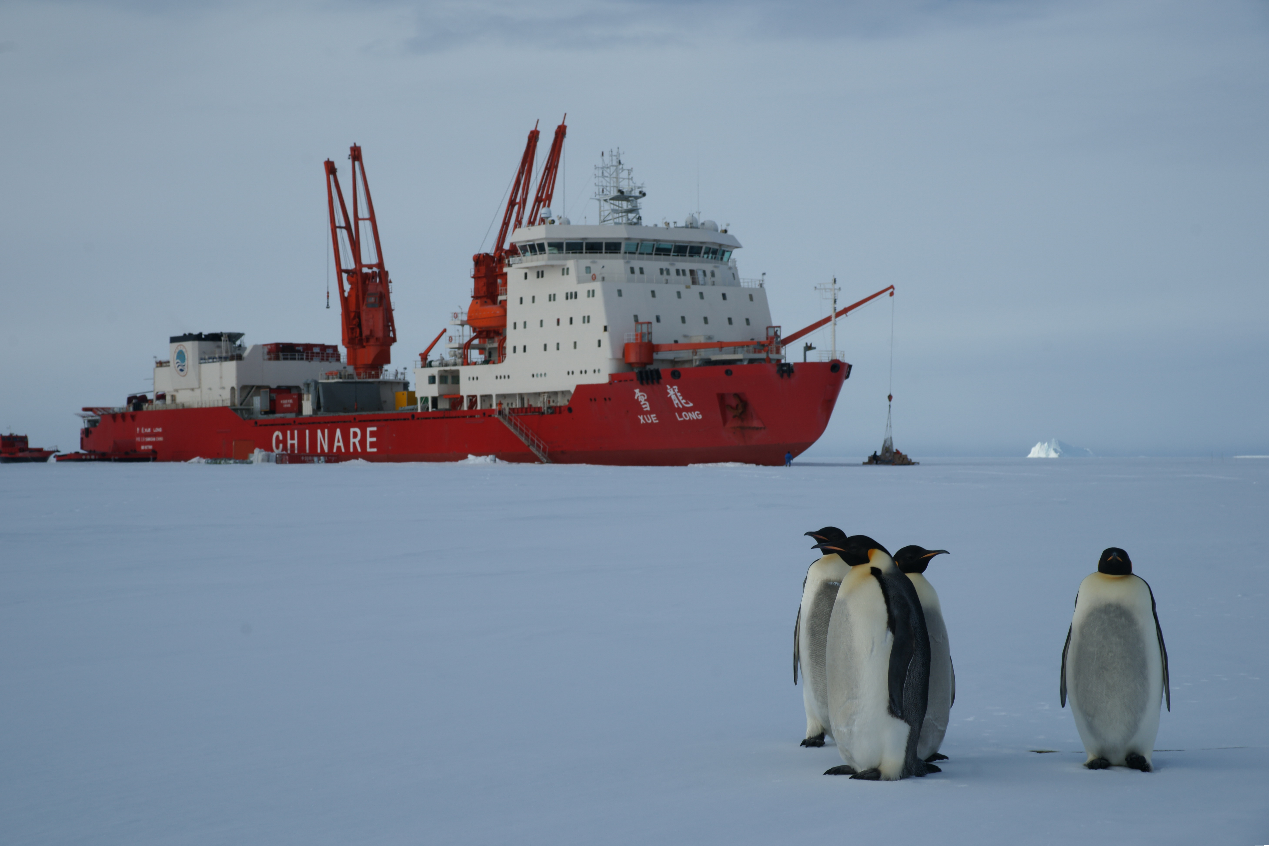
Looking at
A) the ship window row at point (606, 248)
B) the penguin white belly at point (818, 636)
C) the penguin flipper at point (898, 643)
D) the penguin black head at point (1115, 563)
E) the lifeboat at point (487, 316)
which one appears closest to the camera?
the penguin flipper at point (898, 643)

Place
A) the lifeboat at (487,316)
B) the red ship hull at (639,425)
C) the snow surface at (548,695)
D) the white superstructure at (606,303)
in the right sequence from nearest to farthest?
the snow surface at (548,695) → the red ship hull at (639,425) → the white superstructure at (606,303) → the lifeboat at (487,316)

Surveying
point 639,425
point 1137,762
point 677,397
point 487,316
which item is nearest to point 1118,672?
point 1137,762

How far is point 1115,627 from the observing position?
4008 millimetres

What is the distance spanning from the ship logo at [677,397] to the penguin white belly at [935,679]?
2471cm

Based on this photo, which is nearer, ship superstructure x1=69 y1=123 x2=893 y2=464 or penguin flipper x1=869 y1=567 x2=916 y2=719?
penguin flipper x1=869 y1=567 x2=916 y2=719

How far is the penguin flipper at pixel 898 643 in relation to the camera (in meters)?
3.78

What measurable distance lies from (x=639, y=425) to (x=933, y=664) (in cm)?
2583

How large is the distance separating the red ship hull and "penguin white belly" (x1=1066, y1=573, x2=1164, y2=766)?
945 inches

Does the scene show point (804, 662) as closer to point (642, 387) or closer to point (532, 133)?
point (642, 387)

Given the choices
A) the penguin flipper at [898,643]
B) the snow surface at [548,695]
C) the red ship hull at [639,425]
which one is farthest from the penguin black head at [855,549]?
the red ship hull at [639,425]

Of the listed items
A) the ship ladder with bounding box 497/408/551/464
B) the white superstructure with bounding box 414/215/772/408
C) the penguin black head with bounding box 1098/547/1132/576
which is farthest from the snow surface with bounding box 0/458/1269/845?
the ship ladder with bounding box 497/408/551/464

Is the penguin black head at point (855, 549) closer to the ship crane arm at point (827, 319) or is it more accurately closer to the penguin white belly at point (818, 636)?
the penguin white belly at point (818, 636)

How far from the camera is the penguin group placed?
381 cm

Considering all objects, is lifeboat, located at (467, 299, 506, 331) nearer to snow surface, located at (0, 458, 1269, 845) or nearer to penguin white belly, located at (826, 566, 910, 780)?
snow surface, located at (0, 458, 1269, 845)
